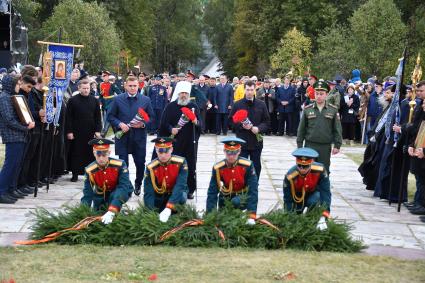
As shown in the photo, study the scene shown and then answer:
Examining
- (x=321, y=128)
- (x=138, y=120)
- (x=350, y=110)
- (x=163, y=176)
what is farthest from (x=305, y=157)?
(x=350, y=110)

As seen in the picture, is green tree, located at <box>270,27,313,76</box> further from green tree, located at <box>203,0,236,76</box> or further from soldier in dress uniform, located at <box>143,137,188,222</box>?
soldier in dress uniform, located at <box>143,137,188,222</box>

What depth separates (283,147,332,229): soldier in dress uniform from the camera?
930 cm

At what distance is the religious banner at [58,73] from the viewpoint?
12562mm

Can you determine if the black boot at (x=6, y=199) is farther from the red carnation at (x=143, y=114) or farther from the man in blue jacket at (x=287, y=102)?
the man in blue jacket at (x=287, y=102)

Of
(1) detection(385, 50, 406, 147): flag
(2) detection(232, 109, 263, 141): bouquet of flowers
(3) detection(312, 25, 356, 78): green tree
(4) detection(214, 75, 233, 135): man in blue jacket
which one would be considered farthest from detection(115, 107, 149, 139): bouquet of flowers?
(3) detection(312, 25, 356, 78): green tree

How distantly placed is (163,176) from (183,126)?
111 inches

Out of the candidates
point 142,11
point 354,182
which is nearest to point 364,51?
point 354,182

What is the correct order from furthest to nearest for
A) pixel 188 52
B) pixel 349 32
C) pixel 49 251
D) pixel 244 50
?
pixel 188 52 < pixel 244 50 < pixel 349 32 < pixel 49 251

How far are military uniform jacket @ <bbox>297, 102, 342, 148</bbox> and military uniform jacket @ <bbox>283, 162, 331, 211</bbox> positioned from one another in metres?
2.38

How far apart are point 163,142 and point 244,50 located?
2177 inches

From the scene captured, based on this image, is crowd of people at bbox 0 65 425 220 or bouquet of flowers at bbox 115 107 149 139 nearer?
crowd of people at bbox 0 65 425 220

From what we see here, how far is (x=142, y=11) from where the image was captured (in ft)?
224

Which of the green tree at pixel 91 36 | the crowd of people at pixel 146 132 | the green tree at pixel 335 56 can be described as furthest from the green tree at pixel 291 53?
the crowd of people at pixel 146 132

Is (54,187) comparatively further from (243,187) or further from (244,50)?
(244,50)
